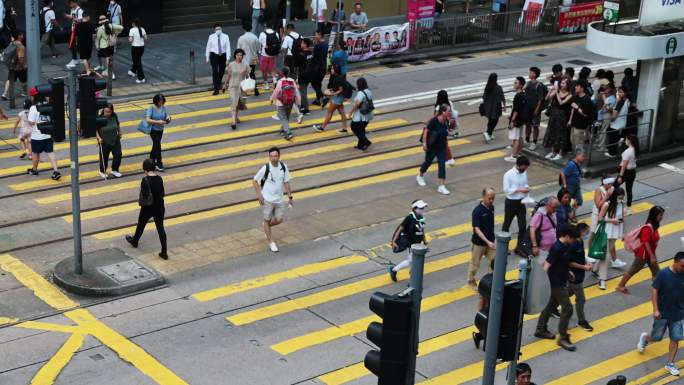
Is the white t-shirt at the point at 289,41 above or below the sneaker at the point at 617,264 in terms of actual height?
above

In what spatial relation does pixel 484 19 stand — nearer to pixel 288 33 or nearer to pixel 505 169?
pixel 288 33

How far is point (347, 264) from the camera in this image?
16562mm

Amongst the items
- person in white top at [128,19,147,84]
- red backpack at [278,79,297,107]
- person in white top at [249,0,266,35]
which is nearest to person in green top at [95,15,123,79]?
person in white top at [128,19,147,84]

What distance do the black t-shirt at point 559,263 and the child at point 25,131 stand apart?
10.3 metres

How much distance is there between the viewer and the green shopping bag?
15.6m

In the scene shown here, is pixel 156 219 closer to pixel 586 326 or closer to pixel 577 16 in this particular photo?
pixel 586 326

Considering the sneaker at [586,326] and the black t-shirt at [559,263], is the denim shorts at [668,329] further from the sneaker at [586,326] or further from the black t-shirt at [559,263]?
the black t-shirt at [559,263]

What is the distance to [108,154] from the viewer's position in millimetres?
19641

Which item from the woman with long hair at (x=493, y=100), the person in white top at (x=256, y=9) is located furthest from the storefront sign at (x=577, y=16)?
the woman with long hair at (x=493, y=100)

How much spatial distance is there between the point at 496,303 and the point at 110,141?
1208 centimetres

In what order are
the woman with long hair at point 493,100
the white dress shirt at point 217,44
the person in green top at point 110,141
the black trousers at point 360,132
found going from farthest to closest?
the white dress shirt at point 217,44
the woman with long hair at point 493,100
the black trousers at point 360,132
the person in green top at point 110,141

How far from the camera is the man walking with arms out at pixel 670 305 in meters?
13.3

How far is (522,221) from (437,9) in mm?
17630

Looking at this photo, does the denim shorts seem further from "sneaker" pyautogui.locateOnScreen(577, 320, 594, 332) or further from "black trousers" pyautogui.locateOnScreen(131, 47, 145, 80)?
"black trousers" pyautogui.locateOnScreen(131, 47, 145, 80)
